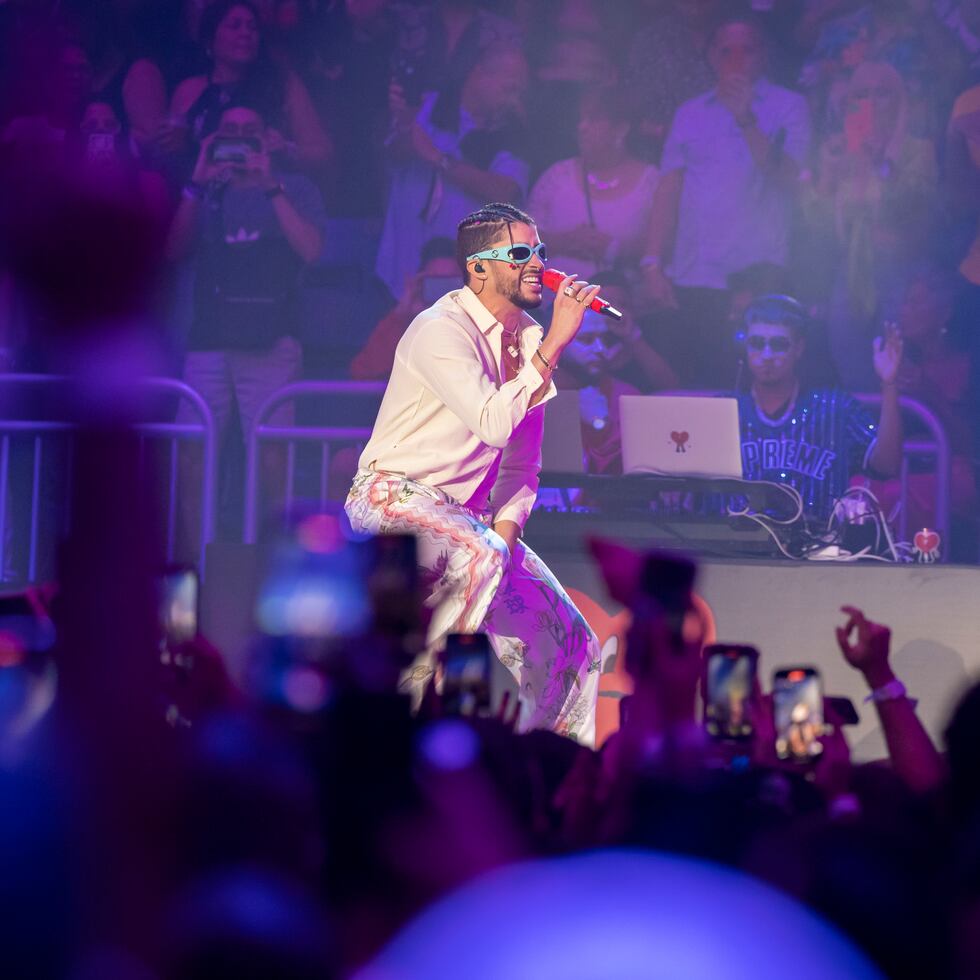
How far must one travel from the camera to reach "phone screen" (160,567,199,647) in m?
1.50

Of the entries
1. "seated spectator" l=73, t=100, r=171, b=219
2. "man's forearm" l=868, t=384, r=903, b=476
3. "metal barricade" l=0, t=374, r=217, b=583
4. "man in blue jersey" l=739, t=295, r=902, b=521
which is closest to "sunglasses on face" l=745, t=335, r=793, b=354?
"man in blue jersey" l=739, t=295, r=902, b=521

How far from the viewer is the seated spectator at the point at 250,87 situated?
7031 millimetres

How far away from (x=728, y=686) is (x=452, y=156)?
5875mm

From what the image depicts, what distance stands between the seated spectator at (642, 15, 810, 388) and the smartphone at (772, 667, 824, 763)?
18.1 feet

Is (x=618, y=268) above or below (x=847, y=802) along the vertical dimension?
above

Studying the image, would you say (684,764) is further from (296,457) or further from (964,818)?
(296,457)

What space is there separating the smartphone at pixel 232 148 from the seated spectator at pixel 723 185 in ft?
7.63

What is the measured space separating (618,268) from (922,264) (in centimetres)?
174

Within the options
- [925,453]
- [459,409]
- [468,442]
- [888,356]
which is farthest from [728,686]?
[925,453]

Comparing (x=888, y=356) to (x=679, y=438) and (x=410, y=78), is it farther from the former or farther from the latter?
(x=410, y=78)

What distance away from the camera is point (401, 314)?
6.89 meters

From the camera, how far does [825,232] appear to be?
23.4 feet

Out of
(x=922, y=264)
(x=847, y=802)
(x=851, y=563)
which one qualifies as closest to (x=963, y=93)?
(x=922, y=264)

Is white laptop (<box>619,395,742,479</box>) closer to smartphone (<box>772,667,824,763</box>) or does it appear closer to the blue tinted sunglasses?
the blue tinted sunglasses
